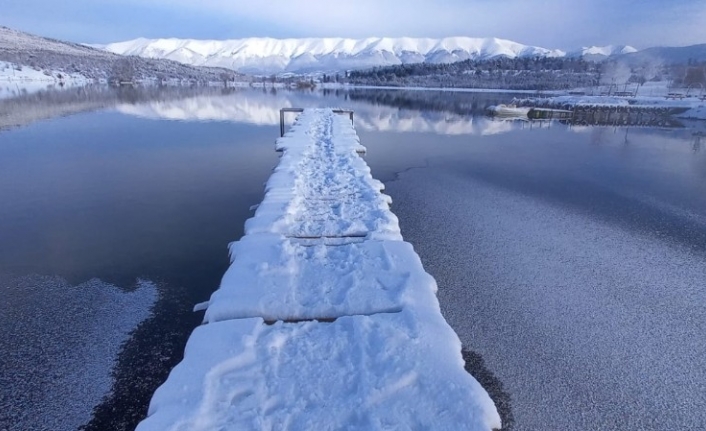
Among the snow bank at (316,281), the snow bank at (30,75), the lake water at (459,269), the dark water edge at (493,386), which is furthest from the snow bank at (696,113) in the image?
the snow bank at (30,75)

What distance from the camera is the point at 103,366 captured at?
13.9 ft

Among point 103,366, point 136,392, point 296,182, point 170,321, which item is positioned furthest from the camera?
point 296,182

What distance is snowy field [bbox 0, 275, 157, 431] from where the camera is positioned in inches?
145

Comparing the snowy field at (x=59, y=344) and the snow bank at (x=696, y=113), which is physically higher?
the snow bank at (x=696, y=113)

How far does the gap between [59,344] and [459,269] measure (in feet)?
18.8

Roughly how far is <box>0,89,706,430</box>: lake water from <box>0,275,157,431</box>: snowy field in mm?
24

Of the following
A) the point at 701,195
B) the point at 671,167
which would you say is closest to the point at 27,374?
the point at 701,195

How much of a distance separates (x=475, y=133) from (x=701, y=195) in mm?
12341

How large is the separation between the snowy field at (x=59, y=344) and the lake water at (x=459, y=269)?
0.08 ft

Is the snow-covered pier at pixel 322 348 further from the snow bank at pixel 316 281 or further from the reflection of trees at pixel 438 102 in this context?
the reflection of trees at pixel 438 102

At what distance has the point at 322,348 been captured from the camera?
3.69 meters

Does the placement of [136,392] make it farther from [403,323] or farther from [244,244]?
[403,323]

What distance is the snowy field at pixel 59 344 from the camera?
369cm

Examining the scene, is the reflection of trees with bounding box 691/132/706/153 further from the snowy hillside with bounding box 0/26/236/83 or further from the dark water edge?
the snowy hillside with bounding box 0/26/236/83
